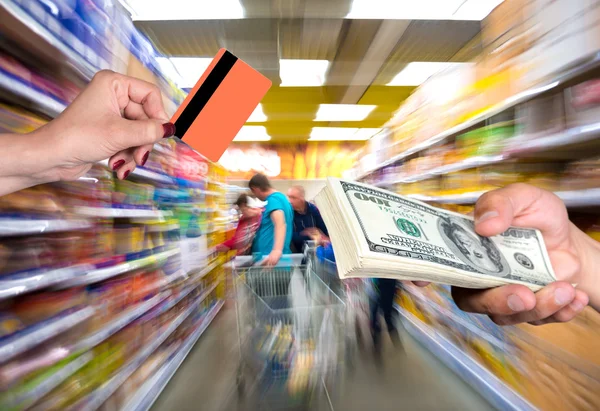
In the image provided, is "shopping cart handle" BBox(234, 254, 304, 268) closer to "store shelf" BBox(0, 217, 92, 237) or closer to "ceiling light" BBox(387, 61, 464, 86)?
"store shelf" BBox(0, 217, 92, 237)

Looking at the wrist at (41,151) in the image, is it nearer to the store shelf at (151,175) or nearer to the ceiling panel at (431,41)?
the store shelf at (151,175)

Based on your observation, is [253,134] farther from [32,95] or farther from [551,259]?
[551,259]

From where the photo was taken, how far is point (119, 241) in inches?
70.7

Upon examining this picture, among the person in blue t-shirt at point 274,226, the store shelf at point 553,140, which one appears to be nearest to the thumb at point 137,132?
the store shelf at point 553,140

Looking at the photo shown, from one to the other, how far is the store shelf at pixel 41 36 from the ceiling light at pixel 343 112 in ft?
15.1

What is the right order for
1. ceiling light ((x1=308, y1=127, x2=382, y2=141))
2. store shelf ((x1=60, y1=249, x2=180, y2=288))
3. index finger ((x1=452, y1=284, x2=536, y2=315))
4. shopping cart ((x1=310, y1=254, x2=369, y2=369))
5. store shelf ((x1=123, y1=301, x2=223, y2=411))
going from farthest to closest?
ceiling light ((x1=308, y1=127, x2=382, y2=141))
shopping cart ((x1=310, y1=254, x2=369, y2=369))
store shelf ((x1=123, y1=301, x2=223, y2=411))
store shelf ((x1=60, y1=249, x2=180, y2=288))
index finger ((x1=452, y1=284, x2=536, y2=315))

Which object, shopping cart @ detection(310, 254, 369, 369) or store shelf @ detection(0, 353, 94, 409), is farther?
shopping cart @ detection(310, 254, 369, 369)

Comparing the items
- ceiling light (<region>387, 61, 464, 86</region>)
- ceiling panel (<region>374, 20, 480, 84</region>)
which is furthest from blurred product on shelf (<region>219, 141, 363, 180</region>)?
ceiling panel (<region>374, 20, 480, 84</region>)

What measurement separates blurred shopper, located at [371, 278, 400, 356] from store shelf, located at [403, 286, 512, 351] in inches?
17.7

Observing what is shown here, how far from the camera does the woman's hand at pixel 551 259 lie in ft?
3.01

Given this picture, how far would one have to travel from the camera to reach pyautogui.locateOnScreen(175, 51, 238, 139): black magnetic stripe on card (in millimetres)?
902

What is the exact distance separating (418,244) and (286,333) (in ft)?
4.64

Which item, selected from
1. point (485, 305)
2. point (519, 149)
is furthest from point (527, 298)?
point (519, 149)

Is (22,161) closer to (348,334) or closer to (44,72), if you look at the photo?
(44,72)
